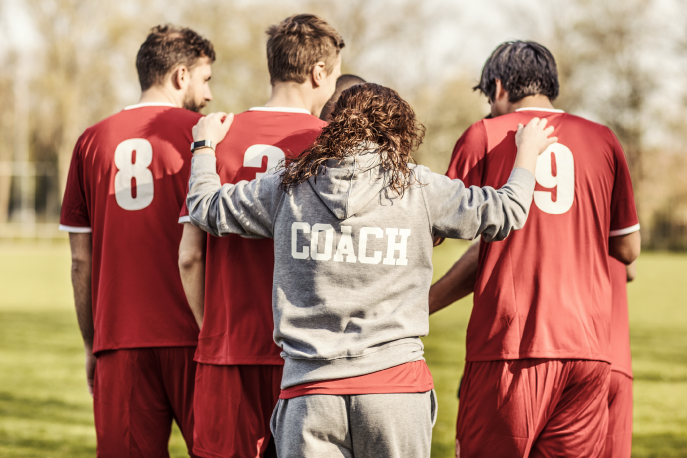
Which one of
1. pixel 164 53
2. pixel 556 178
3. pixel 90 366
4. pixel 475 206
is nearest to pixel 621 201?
pixel 556 178

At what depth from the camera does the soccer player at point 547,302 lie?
9.38ft

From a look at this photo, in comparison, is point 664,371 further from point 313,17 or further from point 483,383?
point 313,17

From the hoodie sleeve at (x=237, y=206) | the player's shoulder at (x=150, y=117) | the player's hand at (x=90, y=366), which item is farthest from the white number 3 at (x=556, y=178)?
the player's hand at (x=90, y=366)

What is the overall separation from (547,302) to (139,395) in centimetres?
186

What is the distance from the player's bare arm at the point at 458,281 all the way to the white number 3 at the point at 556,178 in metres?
0.40

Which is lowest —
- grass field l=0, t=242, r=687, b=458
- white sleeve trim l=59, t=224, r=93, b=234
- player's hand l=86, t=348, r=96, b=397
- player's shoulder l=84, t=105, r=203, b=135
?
grass field l=0, t=242, r=687, b=458

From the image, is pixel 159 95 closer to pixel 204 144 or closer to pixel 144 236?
pixel 144 236

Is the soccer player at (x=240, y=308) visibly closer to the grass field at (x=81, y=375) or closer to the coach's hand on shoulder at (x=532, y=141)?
the coach's hand on shoulder at (x=532, y=141)

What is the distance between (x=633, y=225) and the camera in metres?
3.09

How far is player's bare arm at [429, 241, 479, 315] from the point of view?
319 centimetres

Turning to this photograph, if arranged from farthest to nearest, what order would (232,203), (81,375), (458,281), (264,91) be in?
(264,91)
(81,375)
(458,281)
(232,203)

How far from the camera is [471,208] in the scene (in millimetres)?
2428

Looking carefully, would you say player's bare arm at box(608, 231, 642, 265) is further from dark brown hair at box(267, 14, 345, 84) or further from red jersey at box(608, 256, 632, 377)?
dark brown hair at box(267, 14, 345, 84)

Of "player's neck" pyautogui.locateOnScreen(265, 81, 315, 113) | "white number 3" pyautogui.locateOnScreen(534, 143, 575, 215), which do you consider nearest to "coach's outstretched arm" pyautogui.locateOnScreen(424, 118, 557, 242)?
"white number 3" pyautogui.locateOnScreen(534, 143, 575, 215)
